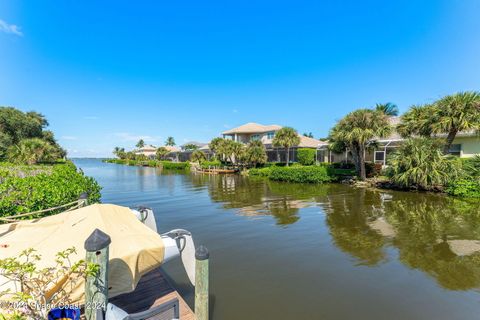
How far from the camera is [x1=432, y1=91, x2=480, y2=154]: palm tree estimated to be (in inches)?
696

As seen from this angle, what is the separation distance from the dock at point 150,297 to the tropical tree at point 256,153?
30.0 m

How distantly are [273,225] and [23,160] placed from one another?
780 inches

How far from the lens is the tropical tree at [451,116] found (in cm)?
1772

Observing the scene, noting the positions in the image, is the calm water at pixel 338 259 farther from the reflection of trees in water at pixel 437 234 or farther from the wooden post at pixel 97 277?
the wooden post at pixel 97 277

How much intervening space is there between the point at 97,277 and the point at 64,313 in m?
0.65

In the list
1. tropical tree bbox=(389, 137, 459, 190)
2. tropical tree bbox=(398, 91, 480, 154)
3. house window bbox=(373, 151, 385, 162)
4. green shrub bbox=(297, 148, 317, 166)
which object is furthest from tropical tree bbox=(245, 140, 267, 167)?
tropical tree bbox=(398, 91, 480, 154)

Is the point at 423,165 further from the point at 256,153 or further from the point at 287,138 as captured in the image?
the point at 256,153

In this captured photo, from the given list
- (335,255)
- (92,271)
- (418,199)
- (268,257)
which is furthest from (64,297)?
(418,199)

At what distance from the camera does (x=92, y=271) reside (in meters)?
2.86

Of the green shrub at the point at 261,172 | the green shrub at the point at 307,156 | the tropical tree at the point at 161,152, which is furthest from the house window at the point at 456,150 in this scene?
the tropical tree at the point at 161,152

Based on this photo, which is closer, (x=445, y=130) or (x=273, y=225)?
(x=273, y=225)

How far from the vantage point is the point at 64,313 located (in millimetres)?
3113

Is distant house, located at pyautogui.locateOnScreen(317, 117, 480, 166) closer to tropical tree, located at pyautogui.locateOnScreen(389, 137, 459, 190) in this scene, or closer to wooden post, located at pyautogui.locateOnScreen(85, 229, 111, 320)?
tropical tree, located at pyautogui.locateOnScreen(389, 137, 459, 190)

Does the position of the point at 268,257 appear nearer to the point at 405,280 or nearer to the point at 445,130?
the point at 405,280
